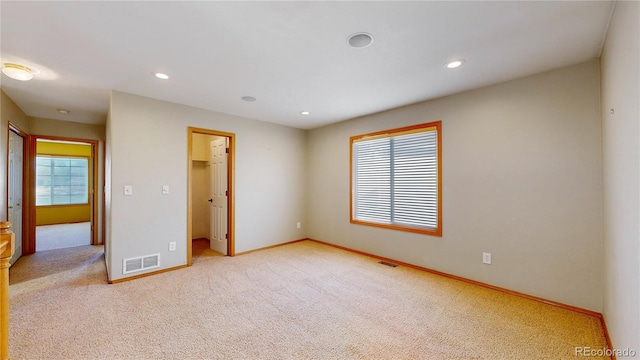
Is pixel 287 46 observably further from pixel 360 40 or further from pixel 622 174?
pixel 622 174

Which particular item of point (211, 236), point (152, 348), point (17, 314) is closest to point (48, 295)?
point (17, 314)

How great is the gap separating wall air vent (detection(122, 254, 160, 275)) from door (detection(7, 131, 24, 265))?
6.75ft

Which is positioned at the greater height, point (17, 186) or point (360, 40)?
point (360, 40)

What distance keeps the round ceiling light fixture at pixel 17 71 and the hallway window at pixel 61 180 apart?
6.97 metres

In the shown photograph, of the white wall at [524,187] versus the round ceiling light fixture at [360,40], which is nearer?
the round ceiling light fixture at [360,40]

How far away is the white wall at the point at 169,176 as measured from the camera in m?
3.28

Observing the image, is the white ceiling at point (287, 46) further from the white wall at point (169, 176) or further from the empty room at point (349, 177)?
the white wall at point (169, 176)

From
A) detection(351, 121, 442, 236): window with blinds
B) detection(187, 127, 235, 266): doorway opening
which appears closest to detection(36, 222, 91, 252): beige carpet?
detection(187, 127, 235, 266): doorway opening

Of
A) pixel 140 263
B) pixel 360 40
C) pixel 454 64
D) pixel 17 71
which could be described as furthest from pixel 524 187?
pixel 17 71

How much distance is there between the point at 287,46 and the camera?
7.20ft

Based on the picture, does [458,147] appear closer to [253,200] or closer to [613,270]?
[613,270]

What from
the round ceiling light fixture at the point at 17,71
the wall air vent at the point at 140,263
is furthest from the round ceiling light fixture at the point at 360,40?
the wall air vent at the point at 140,263

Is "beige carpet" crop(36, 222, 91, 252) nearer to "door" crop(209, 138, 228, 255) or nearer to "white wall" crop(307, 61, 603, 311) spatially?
"door" crop(209, 138, 228, 255)

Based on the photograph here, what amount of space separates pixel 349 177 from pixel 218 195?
242 centimetres
